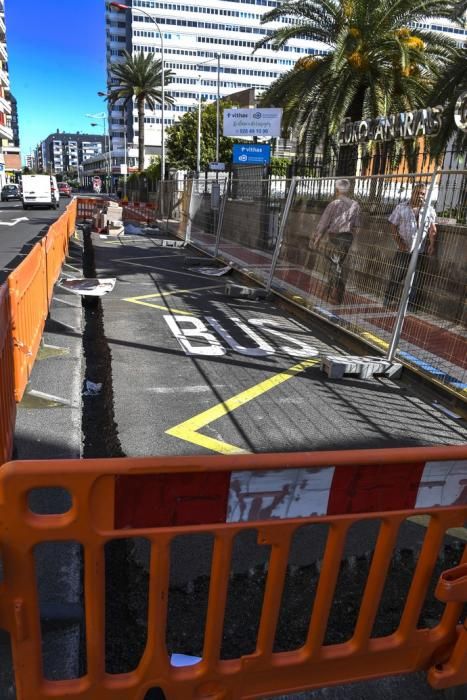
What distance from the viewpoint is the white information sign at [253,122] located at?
90.8ft

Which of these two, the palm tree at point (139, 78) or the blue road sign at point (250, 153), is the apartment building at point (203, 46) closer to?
the palm tree at point (139, 78)

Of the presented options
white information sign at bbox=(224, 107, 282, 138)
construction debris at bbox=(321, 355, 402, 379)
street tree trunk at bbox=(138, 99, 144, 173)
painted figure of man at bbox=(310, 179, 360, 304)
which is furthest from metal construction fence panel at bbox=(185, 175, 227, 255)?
street tree trunk at bbox=(138, 99, 144, 173)

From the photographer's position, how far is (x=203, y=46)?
A: 110 m

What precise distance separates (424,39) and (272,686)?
1915 cm

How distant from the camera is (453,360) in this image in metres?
5.31

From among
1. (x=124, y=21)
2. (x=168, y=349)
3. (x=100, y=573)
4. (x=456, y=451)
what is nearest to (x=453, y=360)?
(x=168, y=349)

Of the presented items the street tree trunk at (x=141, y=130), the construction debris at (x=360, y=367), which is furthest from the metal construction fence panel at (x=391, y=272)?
the street tree trunk at (x=141, y=130)

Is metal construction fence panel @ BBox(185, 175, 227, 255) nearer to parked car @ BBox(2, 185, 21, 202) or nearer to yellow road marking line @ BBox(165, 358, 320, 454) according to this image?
yellow road marking line @ BBox(165, 358, 320, 454)

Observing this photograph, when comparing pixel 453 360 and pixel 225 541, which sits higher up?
pixel 225 541

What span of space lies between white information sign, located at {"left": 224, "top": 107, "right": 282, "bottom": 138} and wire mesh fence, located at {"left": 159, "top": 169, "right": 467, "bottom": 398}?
64.0 ft

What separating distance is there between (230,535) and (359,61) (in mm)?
16947

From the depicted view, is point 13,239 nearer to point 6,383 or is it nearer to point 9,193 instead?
point 6,383

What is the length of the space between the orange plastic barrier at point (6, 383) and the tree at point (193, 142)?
160ft

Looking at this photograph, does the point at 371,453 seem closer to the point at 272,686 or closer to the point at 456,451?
the point at 456,451
